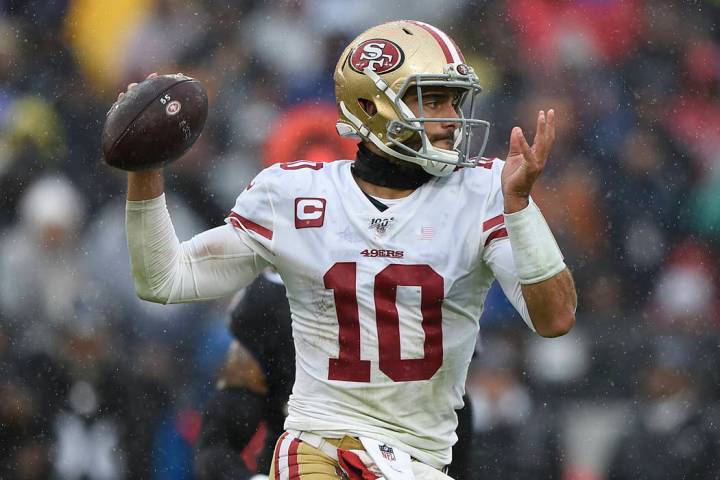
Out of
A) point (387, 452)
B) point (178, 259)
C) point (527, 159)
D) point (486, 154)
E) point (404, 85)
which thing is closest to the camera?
point (527, 159)

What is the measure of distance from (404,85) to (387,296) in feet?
1.47

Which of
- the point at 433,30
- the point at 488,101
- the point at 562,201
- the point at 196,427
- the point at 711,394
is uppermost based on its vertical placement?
the point at 433,30

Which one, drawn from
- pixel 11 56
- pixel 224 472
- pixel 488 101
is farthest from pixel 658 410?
pixel 11 56

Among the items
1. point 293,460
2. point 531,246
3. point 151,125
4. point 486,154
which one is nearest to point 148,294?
point 151,125

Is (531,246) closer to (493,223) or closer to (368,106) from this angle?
(493,223)

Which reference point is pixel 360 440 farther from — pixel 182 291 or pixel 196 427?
pixel 196 427

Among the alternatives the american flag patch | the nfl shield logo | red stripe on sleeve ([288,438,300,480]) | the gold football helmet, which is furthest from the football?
the nfl shield logo

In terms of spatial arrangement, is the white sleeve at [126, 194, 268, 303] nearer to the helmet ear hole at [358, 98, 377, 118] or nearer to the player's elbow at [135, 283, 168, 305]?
the player's elbow at [135, 283, 168, 305]

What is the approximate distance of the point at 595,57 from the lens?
4102 millimetres

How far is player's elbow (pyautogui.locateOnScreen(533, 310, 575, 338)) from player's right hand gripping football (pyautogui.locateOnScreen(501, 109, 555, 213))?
8.9 inches

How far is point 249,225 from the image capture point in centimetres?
269

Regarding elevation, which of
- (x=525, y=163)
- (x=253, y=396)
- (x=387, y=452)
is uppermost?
(x=525, y=163)

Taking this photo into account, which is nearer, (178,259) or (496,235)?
(496,235)

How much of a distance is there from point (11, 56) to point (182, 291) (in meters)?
1.89
